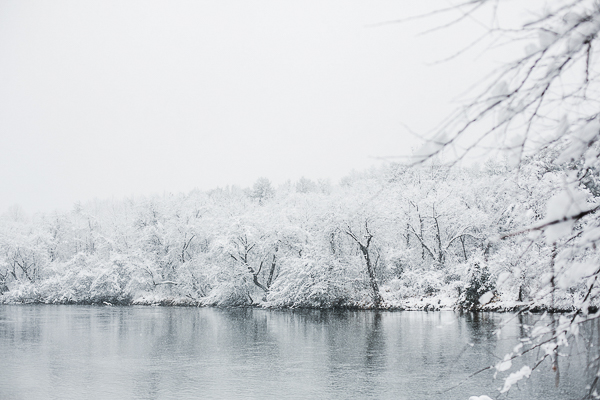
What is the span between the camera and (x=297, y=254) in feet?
118

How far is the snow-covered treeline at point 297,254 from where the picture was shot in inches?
1179

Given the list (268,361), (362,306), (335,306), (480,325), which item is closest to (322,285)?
(335,306)

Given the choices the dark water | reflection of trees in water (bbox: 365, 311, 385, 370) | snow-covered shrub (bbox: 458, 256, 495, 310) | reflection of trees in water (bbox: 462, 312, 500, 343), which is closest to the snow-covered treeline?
snow-covered shrub (bbox: 458, 256, 495, 310)

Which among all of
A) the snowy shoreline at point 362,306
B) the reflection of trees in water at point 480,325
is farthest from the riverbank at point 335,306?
the reflection of trees in water at point 480,325

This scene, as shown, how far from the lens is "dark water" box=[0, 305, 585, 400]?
35.2 ft

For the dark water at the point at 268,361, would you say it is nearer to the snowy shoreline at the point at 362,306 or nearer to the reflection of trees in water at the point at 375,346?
the reflection of trees in water at the point at 375,346

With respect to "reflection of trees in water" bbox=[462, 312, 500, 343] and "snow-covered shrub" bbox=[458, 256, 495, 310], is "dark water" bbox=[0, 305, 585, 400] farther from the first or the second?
"snow-covered shrub" bbox=[458, 256, 495, 310]

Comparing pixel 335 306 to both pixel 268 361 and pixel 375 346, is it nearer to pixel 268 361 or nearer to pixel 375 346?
pixel 375 346

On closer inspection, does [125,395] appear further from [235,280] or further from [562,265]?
[235,280]

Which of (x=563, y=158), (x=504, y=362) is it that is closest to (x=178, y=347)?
(x=504, y=362)

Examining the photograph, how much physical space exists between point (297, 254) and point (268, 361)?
72.4ft

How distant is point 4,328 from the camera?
870 inches

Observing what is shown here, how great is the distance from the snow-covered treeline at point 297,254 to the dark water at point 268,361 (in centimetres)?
669

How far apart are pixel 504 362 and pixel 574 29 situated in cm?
175
